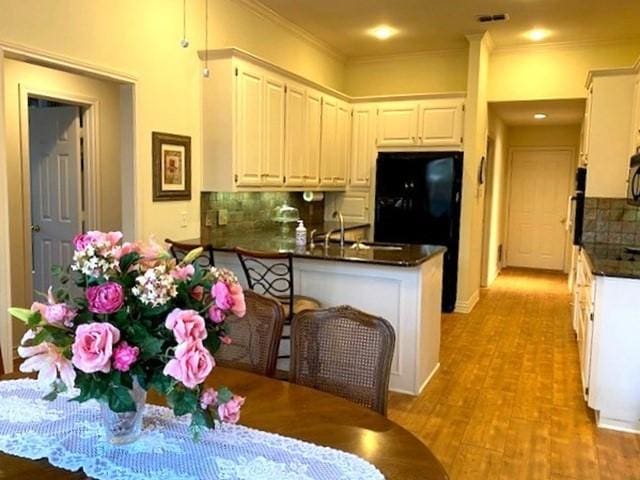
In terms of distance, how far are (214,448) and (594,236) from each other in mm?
4546

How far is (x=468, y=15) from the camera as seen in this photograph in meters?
4.97

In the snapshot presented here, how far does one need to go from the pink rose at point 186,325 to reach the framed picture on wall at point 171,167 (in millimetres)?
2891

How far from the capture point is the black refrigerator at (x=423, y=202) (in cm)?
580

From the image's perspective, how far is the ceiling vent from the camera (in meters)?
4.93

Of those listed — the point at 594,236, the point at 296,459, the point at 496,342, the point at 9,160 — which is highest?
the point at 9,160

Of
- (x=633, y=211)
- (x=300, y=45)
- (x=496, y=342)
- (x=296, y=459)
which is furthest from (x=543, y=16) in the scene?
(x=296, y=459)

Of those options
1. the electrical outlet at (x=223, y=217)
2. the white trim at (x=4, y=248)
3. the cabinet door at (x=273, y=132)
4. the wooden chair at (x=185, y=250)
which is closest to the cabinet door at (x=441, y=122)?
the cabinet door at (x=273, y=132)

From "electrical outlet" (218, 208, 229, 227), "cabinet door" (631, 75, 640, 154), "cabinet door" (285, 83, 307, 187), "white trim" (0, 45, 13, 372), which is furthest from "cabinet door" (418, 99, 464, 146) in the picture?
"white trim" (0, 45, 13, 372)

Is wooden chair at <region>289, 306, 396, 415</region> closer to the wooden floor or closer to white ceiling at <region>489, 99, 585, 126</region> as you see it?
the wooden floor

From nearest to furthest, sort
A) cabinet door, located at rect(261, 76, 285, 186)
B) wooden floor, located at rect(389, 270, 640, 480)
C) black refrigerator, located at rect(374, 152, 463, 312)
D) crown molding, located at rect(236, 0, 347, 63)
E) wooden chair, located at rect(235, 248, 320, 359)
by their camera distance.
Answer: wooden floor, located at rect(389, 270, 640, 480) < wooden chair, located at rect(235, 248, 320, 359) < cabinet door, located at rect(261, 76, 285, 186) < crown molding, located at rect(236, 0, 347, 63) < black refrigerator, located at rect(374, 152, 463, 312)

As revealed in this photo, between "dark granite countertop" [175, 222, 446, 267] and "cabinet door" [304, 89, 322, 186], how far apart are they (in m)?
1.01

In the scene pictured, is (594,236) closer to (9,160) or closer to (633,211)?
(633,211)

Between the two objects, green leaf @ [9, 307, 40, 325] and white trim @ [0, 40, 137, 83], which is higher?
white trim @ [0, 40, 137, 83]

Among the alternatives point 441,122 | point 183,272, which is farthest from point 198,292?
point 441,122
